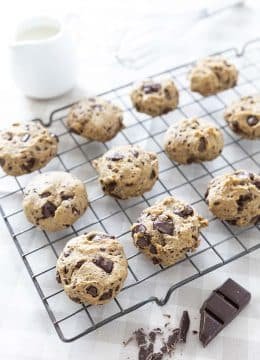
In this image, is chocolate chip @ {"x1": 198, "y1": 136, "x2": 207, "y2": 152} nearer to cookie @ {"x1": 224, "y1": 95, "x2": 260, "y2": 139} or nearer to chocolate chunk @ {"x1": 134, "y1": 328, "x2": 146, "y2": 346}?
cookie @ {"x1": 224, "y1": 95, "x2": 260, "y2": 139}

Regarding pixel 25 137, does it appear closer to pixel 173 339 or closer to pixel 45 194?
pixel 45 194

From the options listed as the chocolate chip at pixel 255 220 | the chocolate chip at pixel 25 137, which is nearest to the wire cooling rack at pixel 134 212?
the chocolate chip at pixel 255 220

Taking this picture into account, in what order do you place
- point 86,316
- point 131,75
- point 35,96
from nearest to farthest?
point 86,316, point 35,96, point 131,75

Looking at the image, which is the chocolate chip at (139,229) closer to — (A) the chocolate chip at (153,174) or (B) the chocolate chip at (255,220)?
(A) the chocolate chip at (153,174)

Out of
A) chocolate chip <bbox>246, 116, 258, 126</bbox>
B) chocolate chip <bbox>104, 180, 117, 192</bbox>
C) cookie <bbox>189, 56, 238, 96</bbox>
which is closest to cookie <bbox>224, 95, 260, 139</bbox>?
chocolate chip <bbox>246, 116, 258, 126</bbox>

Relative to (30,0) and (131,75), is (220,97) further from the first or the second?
(30,0)

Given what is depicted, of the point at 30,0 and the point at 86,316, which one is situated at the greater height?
the point at 30,0

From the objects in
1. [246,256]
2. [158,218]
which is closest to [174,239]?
[158,218]
